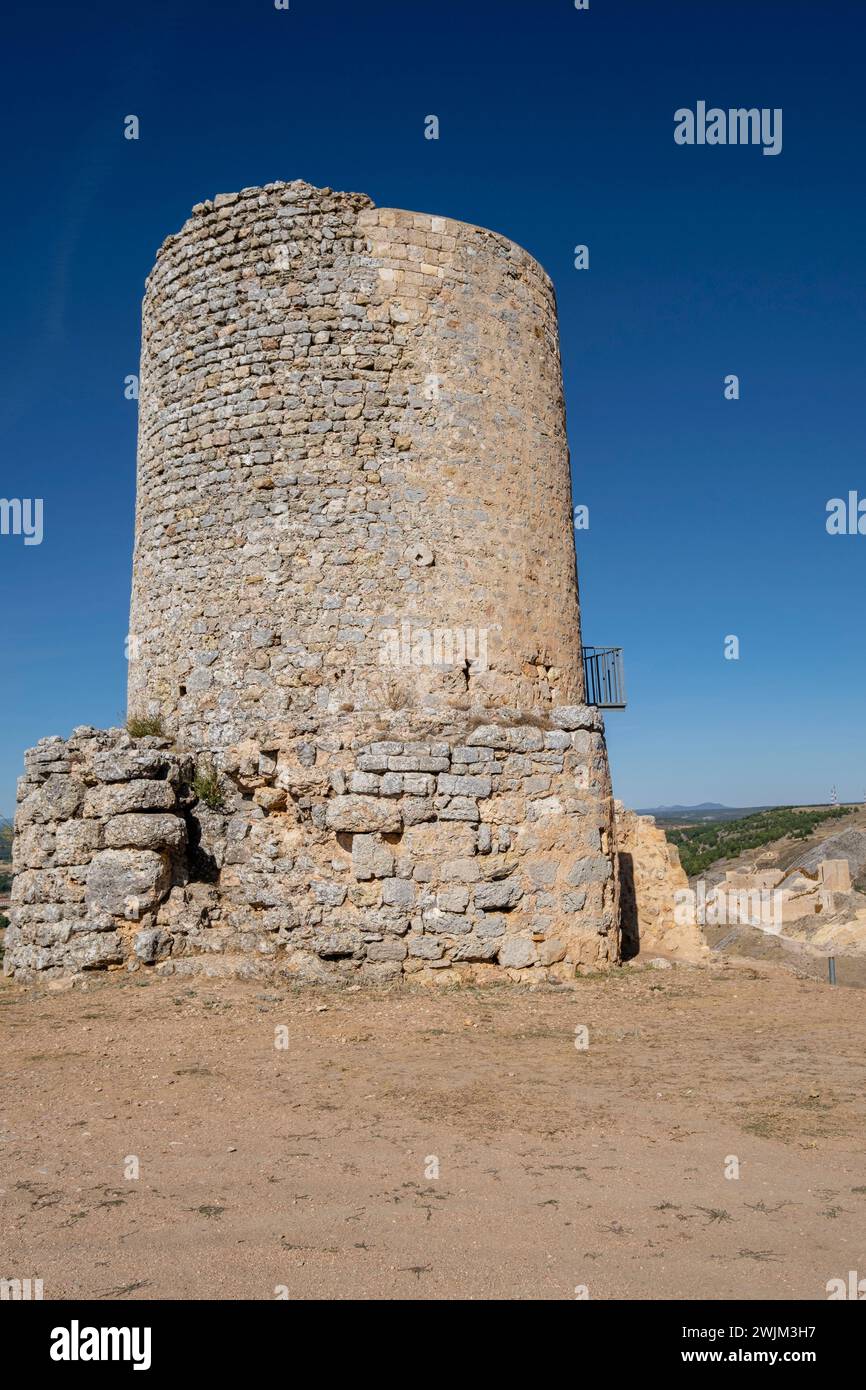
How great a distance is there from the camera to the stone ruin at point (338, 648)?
8.27 metres

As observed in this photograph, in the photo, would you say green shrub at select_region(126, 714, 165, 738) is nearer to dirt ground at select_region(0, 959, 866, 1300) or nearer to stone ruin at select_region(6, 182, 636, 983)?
stone ruin at select_region(6, 182, 636, 983)

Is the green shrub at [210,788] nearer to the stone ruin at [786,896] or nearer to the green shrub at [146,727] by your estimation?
the green shrub at [146,727]

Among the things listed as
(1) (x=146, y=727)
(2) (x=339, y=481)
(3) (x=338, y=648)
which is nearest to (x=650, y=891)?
(3) (x=338, y=648)

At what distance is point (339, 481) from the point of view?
9.28 metres

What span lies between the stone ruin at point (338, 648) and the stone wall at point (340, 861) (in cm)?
3

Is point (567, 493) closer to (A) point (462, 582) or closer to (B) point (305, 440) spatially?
(A) point (462, 582)

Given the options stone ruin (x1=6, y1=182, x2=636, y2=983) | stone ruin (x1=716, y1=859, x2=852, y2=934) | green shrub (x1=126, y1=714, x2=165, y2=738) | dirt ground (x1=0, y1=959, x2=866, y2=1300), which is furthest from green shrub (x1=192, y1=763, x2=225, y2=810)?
stone ruin (x1=716, y1=859, x2=852, y2=934)

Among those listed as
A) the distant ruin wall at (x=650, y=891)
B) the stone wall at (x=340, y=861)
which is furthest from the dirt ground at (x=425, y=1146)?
the distant ruin wall at (x=650, y=891)

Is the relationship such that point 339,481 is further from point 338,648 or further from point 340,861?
point 340,861

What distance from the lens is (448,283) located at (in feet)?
32.3

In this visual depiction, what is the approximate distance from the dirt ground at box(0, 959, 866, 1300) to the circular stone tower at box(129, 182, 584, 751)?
10.8 feet

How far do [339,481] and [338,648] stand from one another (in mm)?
1725

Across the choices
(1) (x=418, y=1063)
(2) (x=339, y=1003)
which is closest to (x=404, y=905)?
(2) (x=339, y=1003)

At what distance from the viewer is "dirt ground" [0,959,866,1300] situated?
10.6 ft
